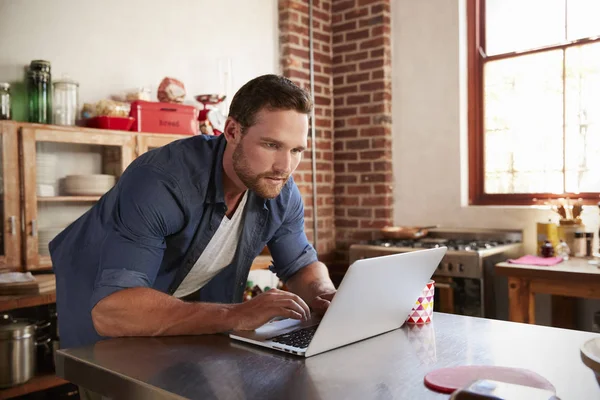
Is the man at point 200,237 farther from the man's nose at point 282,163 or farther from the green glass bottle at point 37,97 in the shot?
the green glass bottle at point 37,97

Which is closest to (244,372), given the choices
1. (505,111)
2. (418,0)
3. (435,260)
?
(435,260)

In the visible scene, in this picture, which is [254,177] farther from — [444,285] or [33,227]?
[444,285]

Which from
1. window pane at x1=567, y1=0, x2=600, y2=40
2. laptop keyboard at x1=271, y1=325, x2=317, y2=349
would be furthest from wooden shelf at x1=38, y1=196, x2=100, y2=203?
window pane at x1=567, y1=0, x2=600, y2=40

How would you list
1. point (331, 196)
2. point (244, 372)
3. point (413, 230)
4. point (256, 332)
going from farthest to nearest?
point (331, 196)
point (413, 230)
point (256, 332)
point (244, 372)

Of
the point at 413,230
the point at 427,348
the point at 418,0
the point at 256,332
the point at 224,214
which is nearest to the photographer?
the point at 427,348

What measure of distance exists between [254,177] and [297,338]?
514 mm

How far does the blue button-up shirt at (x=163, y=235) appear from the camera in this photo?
1.46m

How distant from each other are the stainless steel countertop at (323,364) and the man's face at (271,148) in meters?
0.47

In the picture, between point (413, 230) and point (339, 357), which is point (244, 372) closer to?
point (339, 357)

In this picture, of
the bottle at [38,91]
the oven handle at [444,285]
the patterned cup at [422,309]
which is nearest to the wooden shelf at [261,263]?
the oven handle at [444,285]

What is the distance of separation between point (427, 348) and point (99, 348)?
0.74m

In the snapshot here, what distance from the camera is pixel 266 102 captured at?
160 cm

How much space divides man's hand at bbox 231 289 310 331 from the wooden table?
1.75m

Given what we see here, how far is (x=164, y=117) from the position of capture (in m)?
3.16
